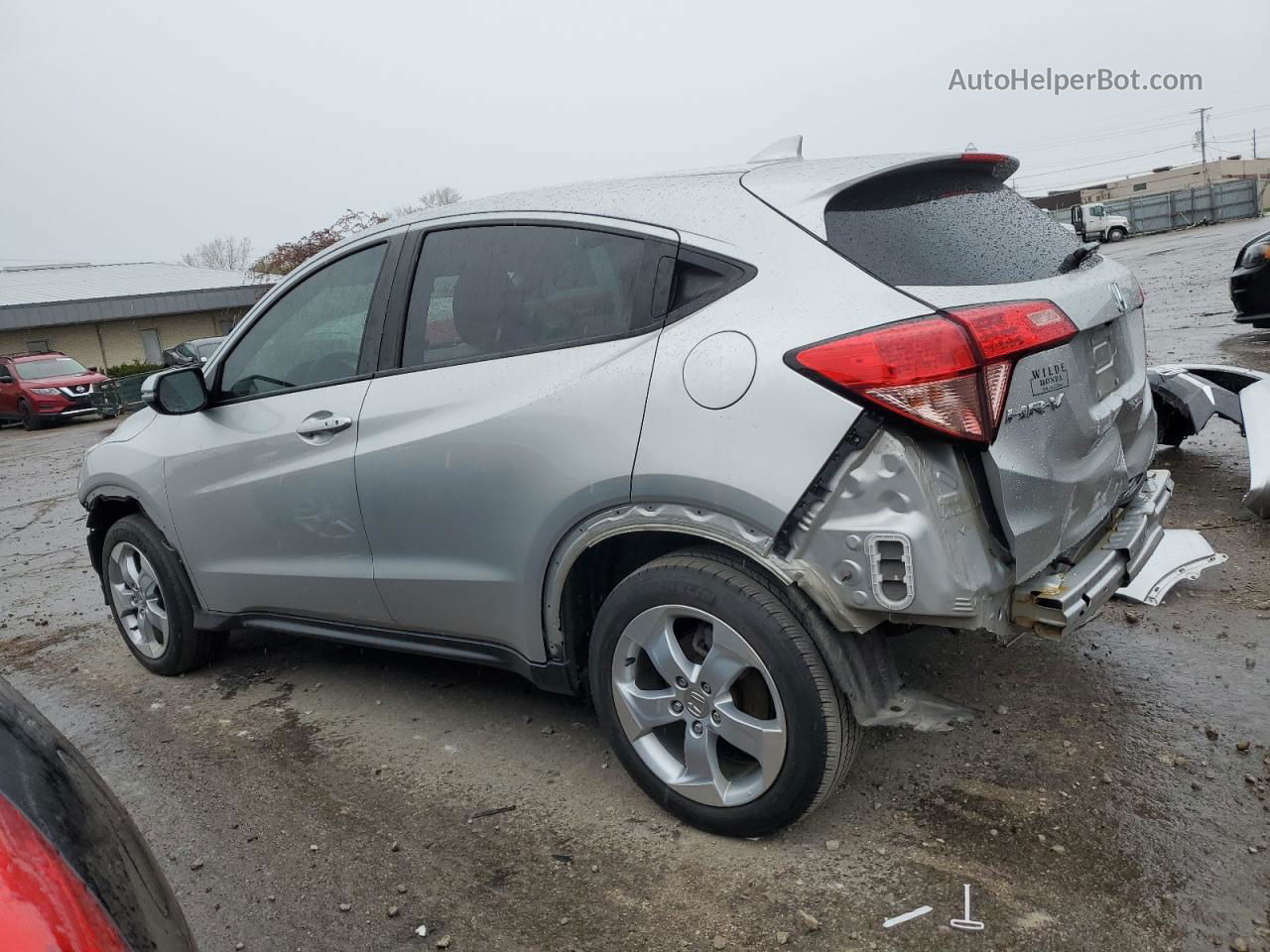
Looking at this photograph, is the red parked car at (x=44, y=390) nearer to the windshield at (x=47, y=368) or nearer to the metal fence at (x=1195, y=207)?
the windshield at (x=47, y=368)

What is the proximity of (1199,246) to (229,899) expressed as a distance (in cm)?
3006

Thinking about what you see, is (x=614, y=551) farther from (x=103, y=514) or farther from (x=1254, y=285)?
(x=1254, y=285)

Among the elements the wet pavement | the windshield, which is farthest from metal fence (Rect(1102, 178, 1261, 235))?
the wet pavement

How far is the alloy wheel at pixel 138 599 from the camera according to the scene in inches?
171

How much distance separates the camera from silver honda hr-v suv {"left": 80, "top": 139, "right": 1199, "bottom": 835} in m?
2.35

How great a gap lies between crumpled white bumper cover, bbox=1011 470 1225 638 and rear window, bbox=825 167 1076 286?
80 centimetres

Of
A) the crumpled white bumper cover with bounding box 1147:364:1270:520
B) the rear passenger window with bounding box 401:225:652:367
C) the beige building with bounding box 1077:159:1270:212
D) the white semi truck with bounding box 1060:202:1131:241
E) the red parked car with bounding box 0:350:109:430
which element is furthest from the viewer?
the beige building with bounding box 1077:159:1270:212

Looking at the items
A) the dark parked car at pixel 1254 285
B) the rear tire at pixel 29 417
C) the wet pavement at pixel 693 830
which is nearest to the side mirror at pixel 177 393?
the wet pavement at pixel 693 830

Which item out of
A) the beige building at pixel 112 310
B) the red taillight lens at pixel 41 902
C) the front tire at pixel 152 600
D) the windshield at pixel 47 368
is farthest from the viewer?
the beige building at pixel 112 310

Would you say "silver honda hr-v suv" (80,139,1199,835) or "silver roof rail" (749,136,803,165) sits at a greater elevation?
"silver roof rail" (749,136,803,165)

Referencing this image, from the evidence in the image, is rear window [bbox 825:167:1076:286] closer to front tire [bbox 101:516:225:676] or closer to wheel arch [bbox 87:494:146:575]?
front tire [bbox 101:516:225:676]

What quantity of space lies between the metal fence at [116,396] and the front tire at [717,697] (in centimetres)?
2247

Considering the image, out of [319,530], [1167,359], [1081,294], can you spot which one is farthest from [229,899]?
[1167,359]

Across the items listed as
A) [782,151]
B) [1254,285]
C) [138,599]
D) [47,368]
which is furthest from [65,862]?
[47,368]
